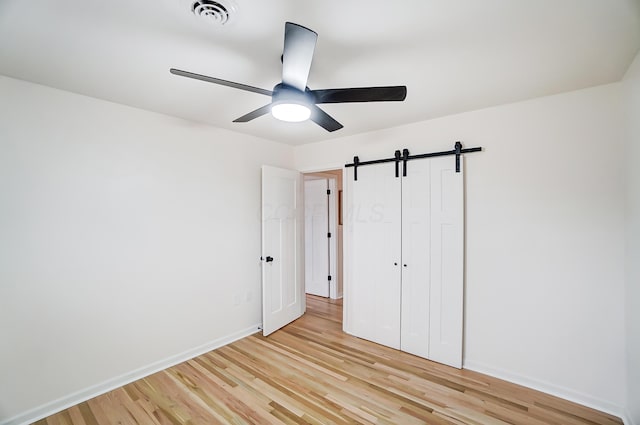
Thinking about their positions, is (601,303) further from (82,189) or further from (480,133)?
(82,189)

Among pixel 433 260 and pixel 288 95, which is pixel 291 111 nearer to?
pixel 288 95

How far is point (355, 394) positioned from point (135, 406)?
1.75 m

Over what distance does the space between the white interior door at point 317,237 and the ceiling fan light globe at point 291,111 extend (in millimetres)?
3086

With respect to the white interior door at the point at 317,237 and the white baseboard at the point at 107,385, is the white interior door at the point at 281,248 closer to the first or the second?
the white baseboard at the point at 107,385

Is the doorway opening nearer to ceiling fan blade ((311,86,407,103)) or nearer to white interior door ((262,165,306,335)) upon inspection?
white interior door ((262,165,306,335))

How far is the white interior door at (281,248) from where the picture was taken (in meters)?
3.36

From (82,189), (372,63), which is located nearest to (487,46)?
(372,63)

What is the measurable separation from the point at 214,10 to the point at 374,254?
2676 millimetres

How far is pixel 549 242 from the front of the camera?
226cm

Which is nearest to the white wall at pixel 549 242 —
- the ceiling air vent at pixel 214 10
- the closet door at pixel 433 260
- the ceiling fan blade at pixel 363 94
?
the closet door at pixel 433 260

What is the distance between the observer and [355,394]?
226cm

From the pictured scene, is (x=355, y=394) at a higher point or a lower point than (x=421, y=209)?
lower

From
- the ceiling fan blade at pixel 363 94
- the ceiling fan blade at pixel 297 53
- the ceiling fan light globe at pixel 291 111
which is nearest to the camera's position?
the ceiling fan blade at pixel 297 53

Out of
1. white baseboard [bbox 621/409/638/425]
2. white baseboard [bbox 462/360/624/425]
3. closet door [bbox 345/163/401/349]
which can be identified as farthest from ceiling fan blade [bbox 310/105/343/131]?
white baseboard [bbox 621/409/638/425]
